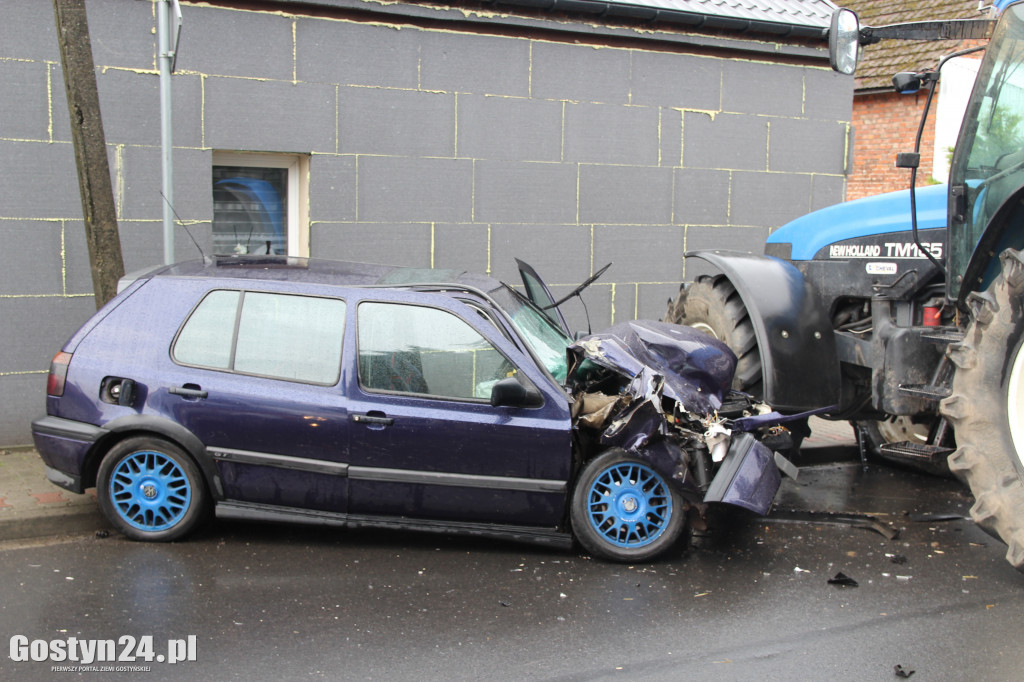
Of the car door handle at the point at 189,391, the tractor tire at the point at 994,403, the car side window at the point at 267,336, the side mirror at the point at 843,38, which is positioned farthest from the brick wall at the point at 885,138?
the car door handle at the point at 189,391

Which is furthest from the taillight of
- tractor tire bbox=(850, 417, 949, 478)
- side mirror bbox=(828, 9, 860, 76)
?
tractor tire bbox=(850, 417, 949, 478)

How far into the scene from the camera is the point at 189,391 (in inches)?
205

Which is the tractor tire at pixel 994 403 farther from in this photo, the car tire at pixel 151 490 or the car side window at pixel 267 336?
Answer: the car tire at pixel 151 490

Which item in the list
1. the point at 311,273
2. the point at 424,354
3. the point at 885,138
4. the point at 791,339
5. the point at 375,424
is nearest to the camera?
the point at 375,424

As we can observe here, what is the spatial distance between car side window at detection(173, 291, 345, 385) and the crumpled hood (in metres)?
1.33

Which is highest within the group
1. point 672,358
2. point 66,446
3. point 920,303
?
point 920,303

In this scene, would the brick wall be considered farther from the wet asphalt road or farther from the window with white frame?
the wet asphalt road

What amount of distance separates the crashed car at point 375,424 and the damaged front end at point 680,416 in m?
0.01

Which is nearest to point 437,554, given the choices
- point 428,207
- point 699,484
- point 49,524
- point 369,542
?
point 369,542

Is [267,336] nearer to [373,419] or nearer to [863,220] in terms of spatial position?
[373,419]

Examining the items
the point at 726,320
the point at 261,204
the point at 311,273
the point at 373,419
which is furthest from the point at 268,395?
the point at 261,204

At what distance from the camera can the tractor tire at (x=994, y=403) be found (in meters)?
4.69

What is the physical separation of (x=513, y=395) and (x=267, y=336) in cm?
139

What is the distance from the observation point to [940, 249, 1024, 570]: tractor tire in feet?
15.4
